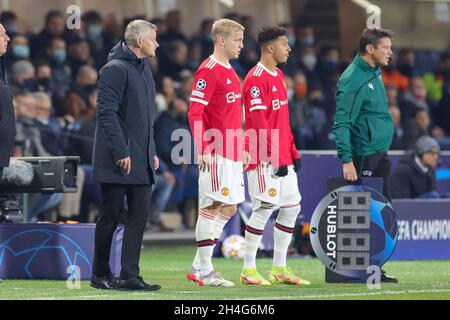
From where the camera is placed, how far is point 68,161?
11664 mm

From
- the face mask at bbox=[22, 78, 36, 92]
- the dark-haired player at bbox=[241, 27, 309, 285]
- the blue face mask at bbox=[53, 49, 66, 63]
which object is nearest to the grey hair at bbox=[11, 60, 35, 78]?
the face mask at bbox=[22, 78, 36, 92]

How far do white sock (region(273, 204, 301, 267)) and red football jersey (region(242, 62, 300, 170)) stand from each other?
41cm

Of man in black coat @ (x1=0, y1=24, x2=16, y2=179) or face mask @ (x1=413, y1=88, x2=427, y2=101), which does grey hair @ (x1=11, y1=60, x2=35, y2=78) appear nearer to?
man in black coat @ (x1=0, y1=24, x2=16, y2=179)

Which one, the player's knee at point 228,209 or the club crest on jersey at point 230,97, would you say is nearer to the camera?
the club crest on jersey at point 230,97

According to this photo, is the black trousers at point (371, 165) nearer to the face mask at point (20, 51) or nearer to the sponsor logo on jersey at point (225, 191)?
the sponsor logo on jersey at point (225, 191)

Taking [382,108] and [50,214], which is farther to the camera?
[50,214]

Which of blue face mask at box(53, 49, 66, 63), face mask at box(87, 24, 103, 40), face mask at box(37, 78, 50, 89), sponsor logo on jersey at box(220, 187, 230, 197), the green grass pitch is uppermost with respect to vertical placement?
face mask at box(87, 24, 103, 40)

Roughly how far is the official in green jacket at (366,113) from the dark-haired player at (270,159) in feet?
1.50

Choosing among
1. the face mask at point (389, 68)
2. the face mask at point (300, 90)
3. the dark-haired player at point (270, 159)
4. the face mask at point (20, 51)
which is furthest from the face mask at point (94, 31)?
the dark-haired player at point (270, 159)

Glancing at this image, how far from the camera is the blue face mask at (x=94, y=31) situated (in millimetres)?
19094

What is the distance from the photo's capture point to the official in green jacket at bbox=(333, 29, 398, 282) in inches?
451
